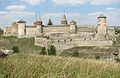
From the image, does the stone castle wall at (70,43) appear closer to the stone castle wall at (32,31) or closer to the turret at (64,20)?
the stone castle wall at (32,31)

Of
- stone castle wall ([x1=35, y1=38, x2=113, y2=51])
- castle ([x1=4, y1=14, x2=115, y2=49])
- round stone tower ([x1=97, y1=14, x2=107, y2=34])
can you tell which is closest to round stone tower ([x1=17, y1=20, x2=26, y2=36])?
castle ([x1=4, y1=14, x2=115, y2=49])

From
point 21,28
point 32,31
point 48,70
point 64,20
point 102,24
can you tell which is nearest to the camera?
point 48,70

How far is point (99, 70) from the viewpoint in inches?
297

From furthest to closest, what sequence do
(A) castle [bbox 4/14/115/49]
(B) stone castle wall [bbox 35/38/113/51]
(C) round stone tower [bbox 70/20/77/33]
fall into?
(C) round stone tower [bbox 70/20/77/33] < (A) castle [bbox 4/14/115/49] < (B) stone castle wall [bbox 35/38/113/51]

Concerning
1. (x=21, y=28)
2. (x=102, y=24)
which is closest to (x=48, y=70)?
(x=102, y=24)

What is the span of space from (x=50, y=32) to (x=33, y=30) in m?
3.77

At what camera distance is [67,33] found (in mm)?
74250

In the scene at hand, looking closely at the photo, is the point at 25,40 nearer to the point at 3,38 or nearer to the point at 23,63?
the point at 3,38

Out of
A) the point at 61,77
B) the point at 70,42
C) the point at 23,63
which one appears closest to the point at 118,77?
the point at 23,63

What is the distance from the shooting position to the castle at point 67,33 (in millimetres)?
68125

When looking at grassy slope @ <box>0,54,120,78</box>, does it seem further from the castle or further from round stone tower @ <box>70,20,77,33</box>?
round stone tower @ <box>70,20,77,33</box>

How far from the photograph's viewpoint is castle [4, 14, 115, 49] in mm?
68125

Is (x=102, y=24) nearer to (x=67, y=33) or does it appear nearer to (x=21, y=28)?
(x=67, y=33)

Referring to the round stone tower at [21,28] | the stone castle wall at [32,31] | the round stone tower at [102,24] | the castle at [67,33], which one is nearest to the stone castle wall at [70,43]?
the castle at [67,33]
